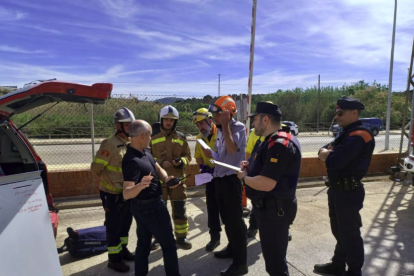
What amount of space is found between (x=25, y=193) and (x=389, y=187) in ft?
23.6

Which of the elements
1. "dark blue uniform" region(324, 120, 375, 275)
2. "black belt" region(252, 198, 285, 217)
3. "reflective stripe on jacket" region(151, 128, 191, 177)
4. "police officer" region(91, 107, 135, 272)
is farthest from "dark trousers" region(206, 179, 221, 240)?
"dark blue uniform" region(324, 120, 375, 275)

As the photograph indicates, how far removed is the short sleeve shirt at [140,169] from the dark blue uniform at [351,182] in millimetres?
1695

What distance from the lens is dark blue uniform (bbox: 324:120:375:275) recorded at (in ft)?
8.95

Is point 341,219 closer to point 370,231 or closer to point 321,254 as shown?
point 321,254

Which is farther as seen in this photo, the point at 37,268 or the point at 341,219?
the point at 341,219

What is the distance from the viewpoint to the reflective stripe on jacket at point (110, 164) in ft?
10.5

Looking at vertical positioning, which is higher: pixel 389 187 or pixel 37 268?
pixel 37 268

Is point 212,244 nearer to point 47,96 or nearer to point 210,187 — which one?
point 210,187

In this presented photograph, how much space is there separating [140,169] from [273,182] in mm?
1128

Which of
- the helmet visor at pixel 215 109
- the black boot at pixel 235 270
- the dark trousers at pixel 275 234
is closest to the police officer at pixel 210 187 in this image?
the helmet visor at pixel 215 109

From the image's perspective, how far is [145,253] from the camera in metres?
2.68

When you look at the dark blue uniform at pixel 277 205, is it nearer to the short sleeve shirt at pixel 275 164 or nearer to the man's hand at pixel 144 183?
the short sleeve shirt at pixel 275 164

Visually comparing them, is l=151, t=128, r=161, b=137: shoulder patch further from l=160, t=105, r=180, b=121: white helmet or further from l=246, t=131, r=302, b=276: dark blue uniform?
l=246, t=131, r=302, b=276: dark blue uniform

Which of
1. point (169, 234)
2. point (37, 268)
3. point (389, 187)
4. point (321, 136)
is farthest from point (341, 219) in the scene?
point (321, 136)
